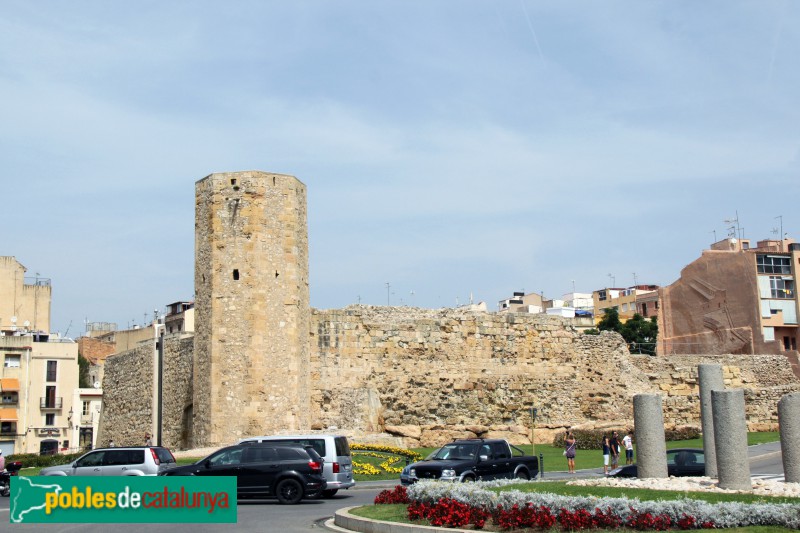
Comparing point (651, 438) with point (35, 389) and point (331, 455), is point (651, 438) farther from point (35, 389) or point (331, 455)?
point (35, 389)

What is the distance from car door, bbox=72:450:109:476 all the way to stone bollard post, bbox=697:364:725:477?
43.2 feet

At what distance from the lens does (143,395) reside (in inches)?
Answer: 1634

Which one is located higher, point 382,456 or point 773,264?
point 773,264

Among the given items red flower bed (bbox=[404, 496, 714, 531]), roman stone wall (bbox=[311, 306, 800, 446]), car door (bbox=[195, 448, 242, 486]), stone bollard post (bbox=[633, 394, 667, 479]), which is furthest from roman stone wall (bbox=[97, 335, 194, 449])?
red flower bed (bbox=[404, 496, 714, 531])

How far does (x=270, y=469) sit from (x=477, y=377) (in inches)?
740

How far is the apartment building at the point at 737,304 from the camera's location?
→ 59.8m

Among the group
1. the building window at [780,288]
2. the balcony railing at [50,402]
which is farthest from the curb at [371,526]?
the balcony railing at [50,402]

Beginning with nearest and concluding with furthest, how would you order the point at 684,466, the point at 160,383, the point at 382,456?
the point at 684,466, the point at 382,456, the point at 160,383

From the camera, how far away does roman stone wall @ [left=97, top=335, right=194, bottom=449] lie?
3628 centimetres

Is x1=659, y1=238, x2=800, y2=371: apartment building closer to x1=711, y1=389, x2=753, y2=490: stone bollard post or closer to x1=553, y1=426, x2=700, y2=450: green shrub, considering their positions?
x1=553, y1=426, x2=700, y2=450: green shrub

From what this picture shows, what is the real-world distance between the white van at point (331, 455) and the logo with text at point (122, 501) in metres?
5.29

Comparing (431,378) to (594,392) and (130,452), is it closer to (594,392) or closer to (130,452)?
(594,392)

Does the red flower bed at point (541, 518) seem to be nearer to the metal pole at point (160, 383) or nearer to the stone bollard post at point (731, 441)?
the stone bollard post at point (731, 441)

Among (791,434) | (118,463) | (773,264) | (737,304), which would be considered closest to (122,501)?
(118,463)
